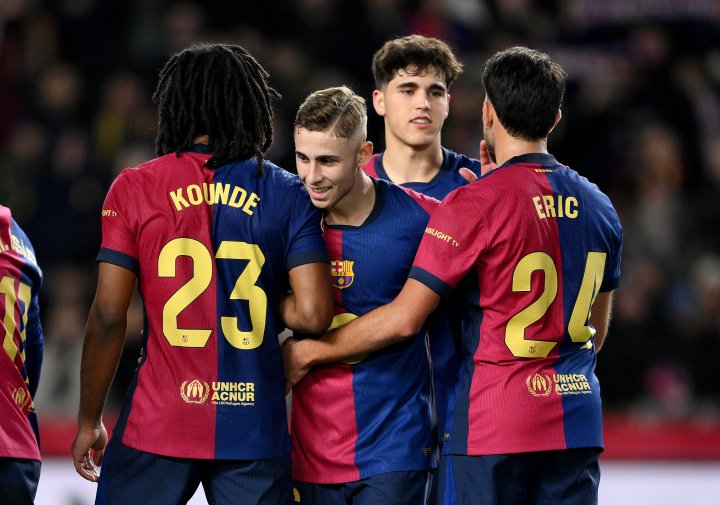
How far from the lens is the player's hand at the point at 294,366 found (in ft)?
13.4

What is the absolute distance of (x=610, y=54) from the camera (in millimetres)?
10352

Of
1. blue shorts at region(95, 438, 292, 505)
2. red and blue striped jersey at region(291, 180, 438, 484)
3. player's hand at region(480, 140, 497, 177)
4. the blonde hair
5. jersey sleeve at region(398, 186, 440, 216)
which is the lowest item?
blue shorts at region(95, 438, 292, 505)

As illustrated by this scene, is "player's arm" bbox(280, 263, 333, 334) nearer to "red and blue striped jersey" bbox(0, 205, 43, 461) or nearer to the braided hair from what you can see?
the braided hair

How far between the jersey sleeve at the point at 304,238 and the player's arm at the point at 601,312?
1.09m

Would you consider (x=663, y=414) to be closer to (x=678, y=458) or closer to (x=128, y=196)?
(x=678, y=458)

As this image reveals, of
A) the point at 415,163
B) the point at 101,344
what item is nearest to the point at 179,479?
the point at 101,344

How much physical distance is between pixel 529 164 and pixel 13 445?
2045mm

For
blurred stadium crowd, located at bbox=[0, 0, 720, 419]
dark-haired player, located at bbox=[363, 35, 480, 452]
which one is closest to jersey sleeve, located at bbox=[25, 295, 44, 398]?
dark-haired player, located at bbox=[363, 35, 480, 452]

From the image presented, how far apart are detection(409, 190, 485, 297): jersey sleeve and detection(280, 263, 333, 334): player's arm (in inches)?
12.6

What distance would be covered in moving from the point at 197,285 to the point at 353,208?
0.69 meters

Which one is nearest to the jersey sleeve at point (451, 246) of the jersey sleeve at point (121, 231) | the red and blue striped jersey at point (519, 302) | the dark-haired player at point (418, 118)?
the red and blue striped jersey at point (519, 302)

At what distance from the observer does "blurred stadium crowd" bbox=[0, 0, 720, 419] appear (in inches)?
343

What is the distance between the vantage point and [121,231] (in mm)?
3887

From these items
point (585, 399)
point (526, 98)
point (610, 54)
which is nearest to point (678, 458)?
point (585, 399)
